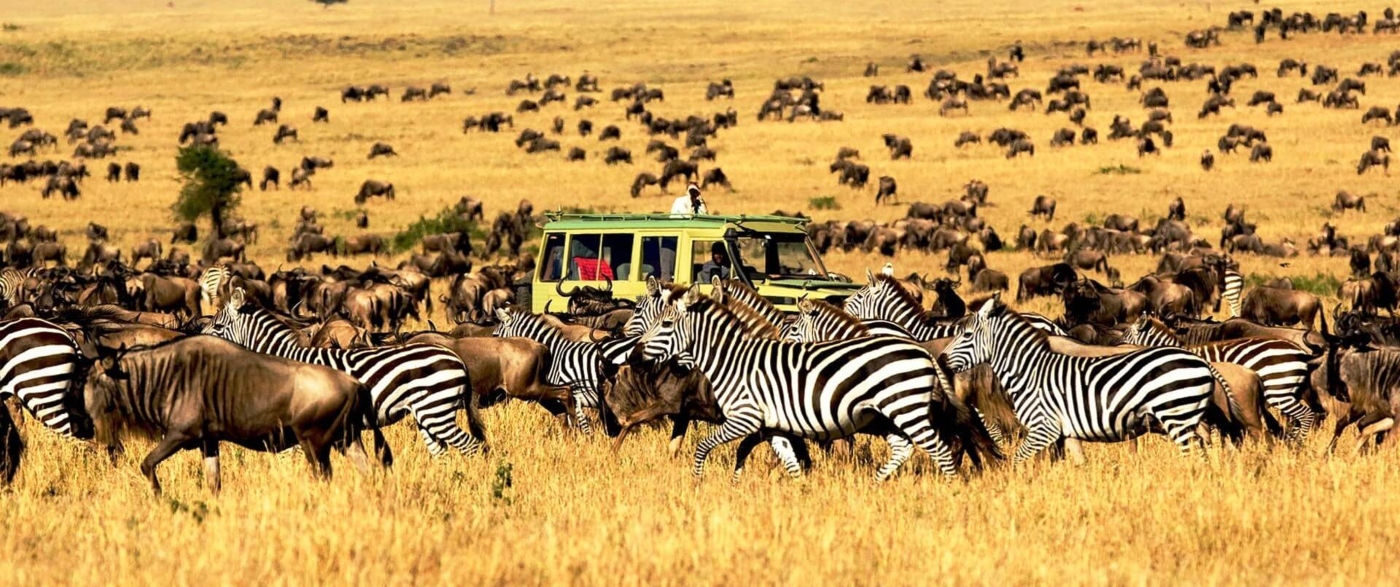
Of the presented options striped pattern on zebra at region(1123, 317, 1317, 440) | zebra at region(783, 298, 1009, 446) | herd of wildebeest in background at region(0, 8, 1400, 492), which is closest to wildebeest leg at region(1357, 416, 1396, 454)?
herd of wildebeest in background at region(0, 8, 1400, 492)

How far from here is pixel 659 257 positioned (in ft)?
56.0

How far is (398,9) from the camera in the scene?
13350cm

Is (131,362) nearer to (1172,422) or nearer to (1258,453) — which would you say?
(1172,422)

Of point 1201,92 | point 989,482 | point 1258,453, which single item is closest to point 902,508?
point 989,482

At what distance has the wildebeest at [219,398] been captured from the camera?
10.0 m

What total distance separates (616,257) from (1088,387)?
718 cm

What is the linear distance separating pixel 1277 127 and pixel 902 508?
1963 inches

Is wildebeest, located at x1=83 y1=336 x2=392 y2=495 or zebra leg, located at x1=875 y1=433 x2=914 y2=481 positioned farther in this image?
zebra leg, located at x1=875 y1=433 x2=914 y2=481

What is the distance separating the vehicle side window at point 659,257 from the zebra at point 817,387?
5.33m

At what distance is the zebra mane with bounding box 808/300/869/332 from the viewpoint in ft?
42.2

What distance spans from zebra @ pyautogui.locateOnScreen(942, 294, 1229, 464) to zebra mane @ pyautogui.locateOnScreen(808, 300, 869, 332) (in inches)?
42.8

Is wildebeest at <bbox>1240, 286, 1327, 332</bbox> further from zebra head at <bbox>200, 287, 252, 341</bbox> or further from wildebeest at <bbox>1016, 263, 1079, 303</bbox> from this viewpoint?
zebra head at <bbox>200, 287, 252, 341</bbox>

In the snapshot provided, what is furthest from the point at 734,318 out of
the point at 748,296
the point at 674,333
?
the point at 748,296

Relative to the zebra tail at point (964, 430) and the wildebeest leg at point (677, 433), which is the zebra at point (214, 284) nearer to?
the wildebeest leg at point (677, 433)
